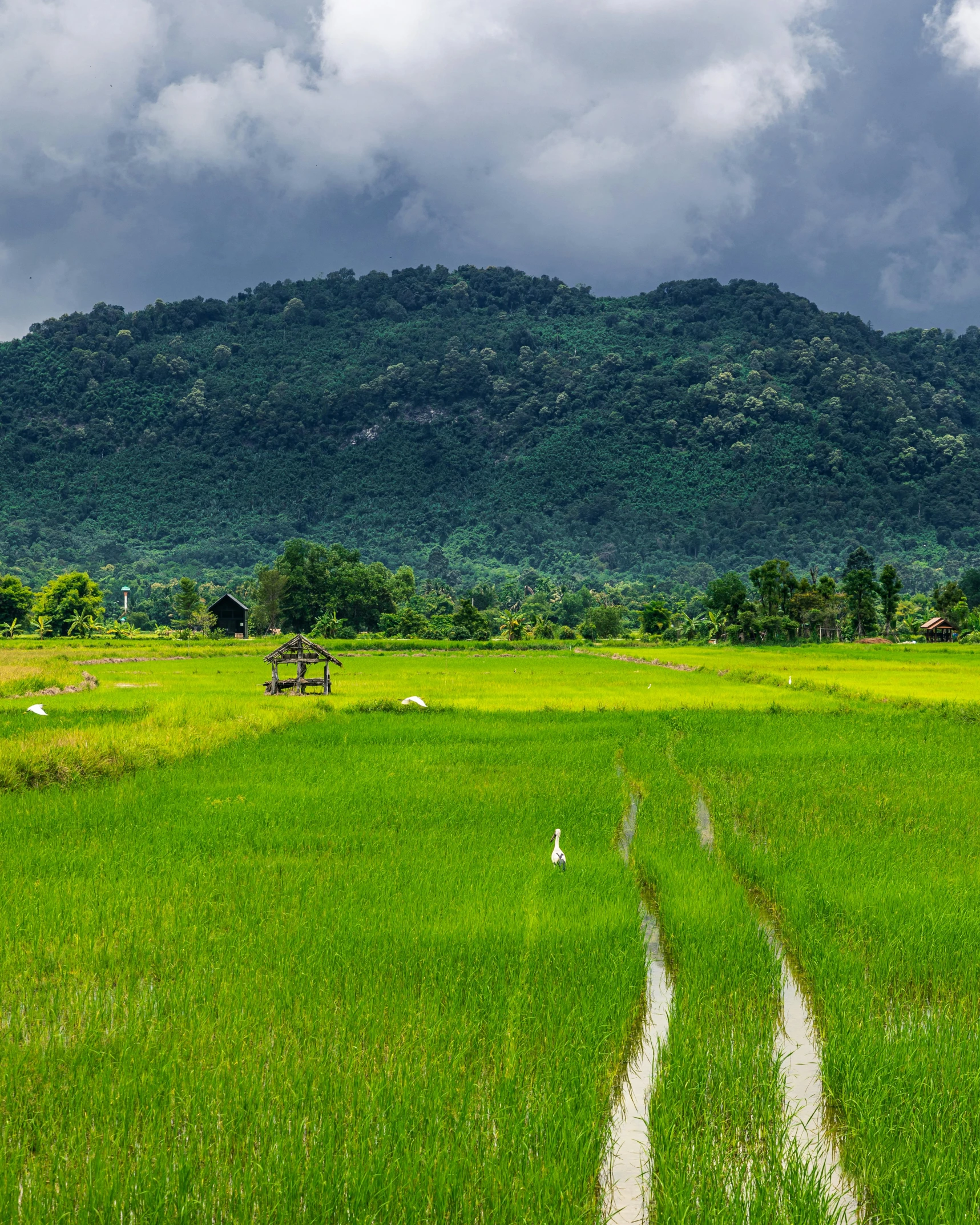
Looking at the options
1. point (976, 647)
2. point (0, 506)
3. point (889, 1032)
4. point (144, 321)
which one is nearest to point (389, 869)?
point (889, 1032)

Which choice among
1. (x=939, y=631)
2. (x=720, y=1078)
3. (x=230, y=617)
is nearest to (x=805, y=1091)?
(x=720, y=1078)

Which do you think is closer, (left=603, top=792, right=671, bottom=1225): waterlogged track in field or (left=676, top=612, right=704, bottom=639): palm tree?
(left=603, top=792, right=671, bottom=1225): waterlogged track in field

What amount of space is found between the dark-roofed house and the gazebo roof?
46840 millimetres

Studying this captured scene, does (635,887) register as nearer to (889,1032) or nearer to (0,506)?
(889,1032)

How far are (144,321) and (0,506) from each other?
72709mm

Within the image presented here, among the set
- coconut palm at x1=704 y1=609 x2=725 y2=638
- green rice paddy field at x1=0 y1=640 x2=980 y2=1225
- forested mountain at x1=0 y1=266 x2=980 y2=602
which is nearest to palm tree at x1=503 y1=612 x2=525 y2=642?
coconut palm at x1=704 y1=609 x2=725 y2=638

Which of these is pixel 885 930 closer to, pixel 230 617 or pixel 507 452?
pixel 230 617

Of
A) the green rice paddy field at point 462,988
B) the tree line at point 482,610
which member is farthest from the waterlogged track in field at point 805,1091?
the tree line at point 482,610

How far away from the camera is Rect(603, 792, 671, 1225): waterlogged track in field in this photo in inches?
139

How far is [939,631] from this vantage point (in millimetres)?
60156

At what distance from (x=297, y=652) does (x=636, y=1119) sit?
69.6 ft

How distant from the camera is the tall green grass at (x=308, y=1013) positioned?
3328 mm

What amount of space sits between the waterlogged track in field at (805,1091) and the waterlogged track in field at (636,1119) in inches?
26.0

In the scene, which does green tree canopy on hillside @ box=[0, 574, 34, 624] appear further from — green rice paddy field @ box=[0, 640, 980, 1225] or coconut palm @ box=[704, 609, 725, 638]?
green rice paddy field @ box=[0, 640, 980, 1225]
